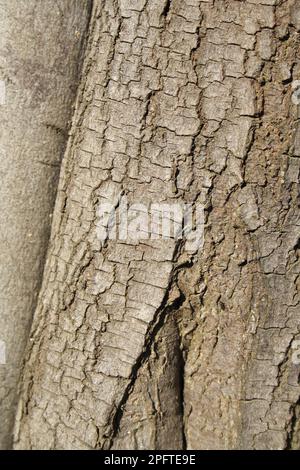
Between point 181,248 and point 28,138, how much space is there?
1.55ft

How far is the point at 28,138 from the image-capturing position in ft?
4.28

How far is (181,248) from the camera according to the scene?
4.08ft

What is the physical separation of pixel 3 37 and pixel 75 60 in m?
0.18

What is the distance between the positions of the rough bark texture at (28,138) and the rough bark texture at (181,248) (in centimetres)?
5

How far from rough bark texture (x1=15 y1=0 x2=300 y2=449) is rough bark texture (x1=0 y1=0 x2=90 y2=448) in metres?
0.05

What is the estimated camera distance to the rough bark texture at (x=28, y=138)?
1.26m

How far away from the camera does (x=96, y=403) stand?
1280 millimetres

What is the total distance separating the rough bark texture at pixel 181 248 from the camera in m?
1.21

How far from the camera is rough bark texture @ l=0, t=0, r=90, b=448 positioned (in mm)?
1263

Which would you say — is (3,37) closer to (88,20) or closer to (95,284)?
(88,20)

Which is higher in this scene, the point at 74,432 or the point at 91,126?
the point at 91,126

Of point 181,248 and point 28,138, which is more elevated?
point 28,138

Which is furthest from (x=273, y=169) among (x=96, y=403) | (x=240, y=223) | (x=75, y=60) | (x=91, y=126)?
(x=96, y=403)

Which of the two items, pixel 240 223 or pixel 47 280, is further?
pixel 47 280
